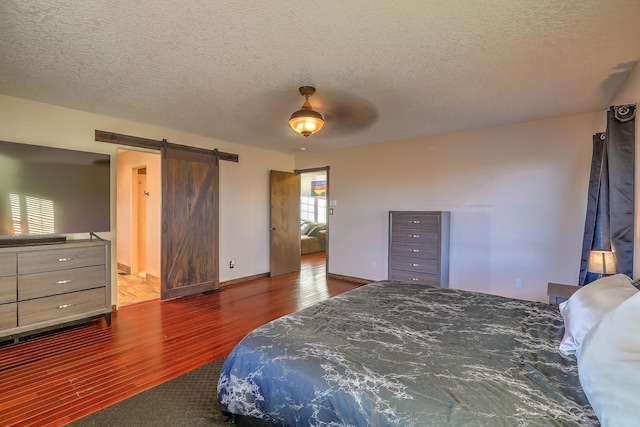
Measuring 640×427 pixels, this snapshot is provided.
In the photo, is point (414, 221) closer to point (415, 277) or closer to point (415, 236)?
point (415, 236)

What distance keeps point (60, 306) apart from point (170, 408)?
1.98 m

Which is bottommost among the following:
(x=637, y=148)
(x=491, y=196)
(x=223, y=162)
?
(x=491, y=196)

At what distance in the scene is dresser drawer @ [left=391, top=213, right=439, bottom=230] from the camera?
4098 millimetres

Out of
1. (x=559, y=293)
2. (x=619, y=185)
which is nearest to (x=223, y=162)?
(x=559, y=293)

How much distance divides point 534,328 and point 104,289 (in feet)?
13.0

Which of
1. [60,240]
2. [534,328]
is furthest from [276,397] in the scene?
[60,240]

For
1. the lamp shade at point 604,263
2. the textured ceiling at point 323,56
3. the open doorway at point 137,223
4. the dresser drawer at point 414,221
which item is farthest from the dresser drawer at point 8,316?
the lamp shade at point 604,263

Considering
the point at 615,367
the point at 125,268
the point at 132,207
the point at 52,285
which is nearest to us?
the point at 615,367

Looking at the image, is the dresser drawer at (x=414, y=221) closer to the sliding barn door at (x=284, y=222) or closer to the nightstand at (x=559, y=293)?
the nightstand at (x=559, y=293)

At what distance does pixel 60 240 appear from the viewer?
124 inches

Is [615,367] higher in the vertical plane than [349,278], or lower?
higher

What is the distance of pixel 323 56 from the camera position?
7.10 ft

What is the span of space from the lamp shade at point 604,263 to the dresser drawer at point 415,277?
1786 mm

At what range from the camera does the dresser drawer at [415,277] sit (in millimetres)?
4086
